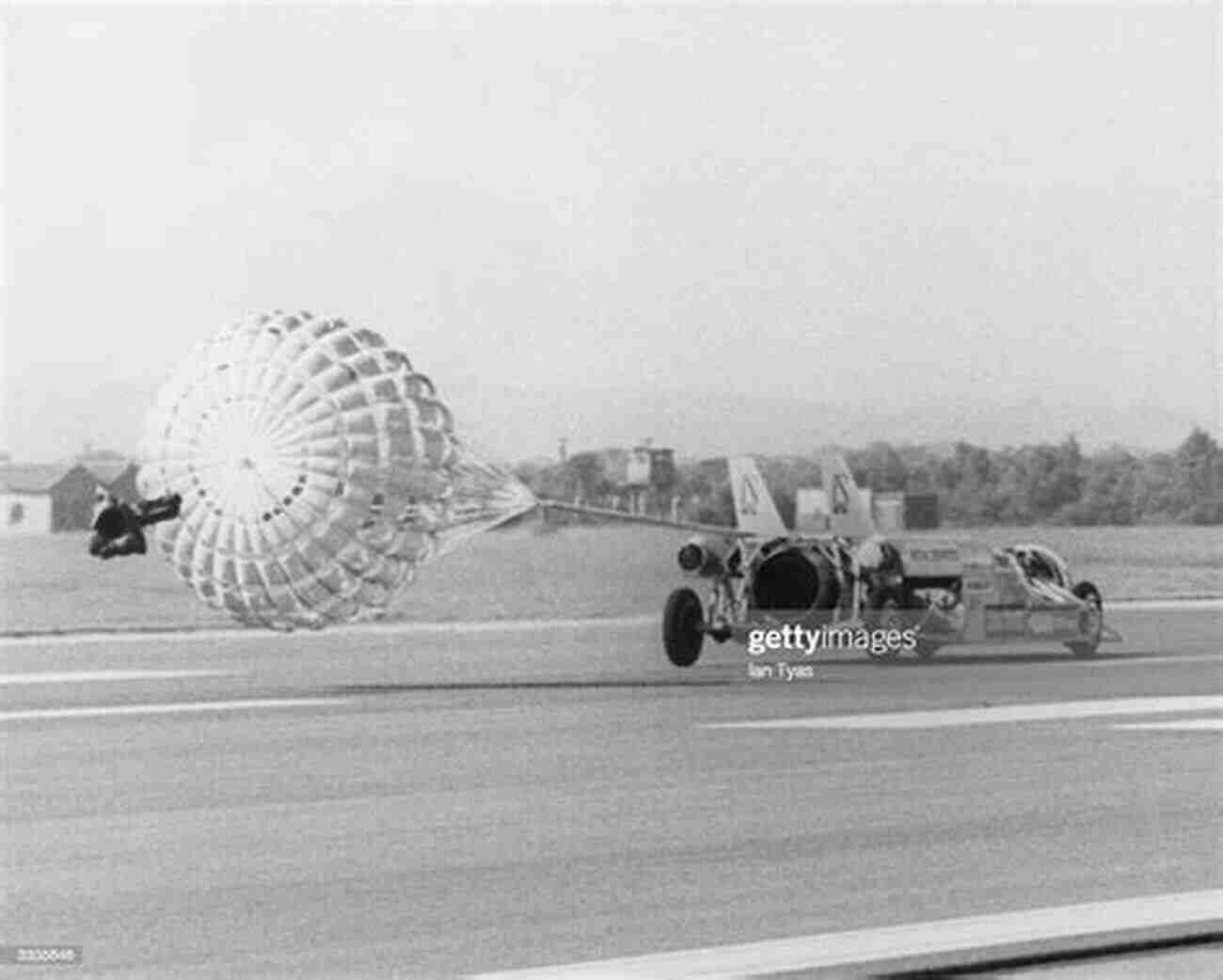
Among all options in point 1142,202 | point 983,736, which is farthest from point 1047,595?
point 1142,202

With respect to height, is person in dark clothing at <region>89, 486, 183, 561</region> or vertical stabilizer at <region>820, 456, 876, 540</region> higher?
vertical stabilizer at <region>820, 456, 876, 540</region>

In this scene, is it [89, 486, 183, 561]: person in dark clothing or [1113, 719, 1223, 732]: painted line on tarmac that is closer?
[89, 486, 183, 561]: person in dark clothing

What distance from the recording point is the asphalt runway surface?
21.2 feet

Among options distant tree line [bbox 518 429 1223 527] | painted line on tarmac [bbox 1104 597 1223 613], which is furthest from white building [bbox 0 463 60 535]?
painted line on tarmac [bbox 1104 597 1223 613]

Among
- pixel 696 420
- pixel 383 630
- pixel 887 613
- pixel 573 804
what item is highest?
pixel 696 420

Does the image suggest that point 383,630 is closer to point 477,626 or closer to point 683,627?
point 477,626

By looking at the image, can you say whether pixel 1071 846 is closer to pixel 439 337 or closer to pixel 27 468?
pixel 439 337

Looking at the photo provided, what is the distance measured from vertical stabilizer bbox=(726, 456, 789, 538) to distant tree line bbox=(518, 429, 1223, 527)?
0.03m

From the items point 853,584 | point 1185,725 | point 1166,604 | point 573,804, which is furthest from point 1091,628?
point 573,804

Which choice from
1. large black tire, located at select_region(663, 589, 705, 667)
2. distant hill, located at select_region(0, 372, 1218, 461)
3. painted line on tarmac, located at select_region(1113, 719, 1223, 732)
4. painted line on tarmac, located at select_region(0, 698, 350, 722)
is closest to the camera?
distant hill, located at select_region(0, 372, 1218, 461)

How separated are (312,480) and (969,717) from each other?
1940mm

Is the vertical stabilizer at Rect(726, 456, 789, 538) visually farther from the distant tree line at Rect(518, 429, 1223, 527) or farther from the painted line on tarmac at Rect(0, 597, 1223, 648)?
the painted line on tarmac at Rect(0, 597, 1223, 648)

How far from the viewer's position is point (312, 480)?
8406mm
